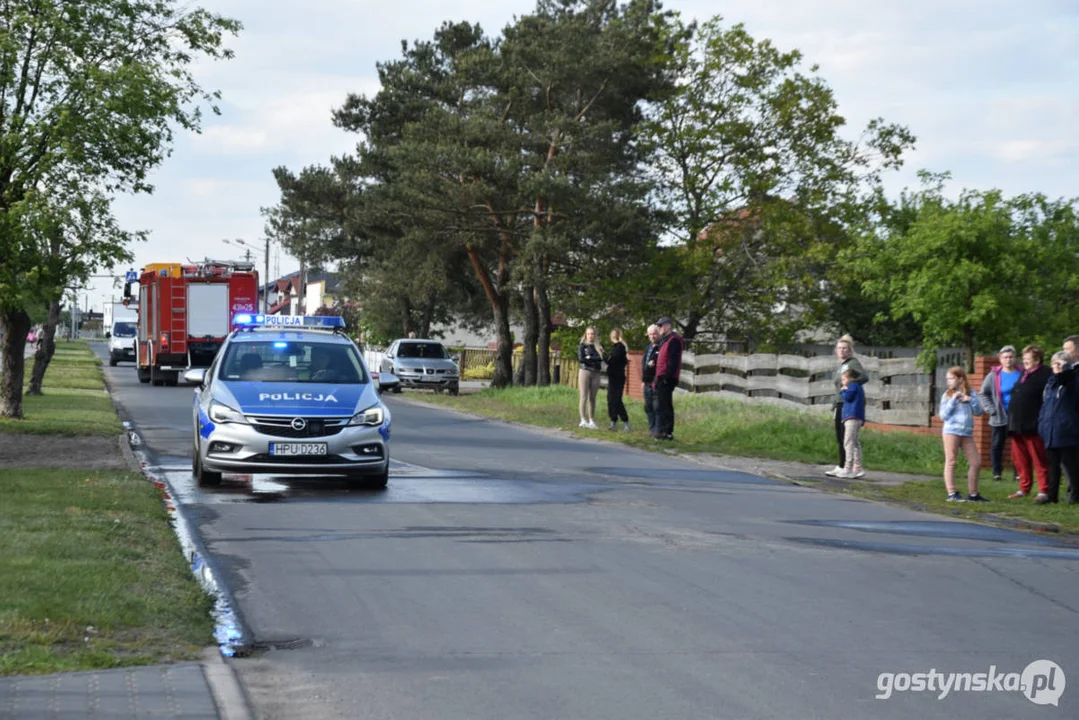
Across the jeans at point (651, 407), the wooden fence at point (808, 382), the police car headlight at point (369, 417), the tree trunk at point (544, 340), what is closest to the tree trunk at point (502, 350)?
the tree trunk at point (544, 340)

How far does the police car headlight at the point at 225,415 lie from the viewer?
44.3 ft

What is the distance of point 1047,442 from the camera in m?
14.0

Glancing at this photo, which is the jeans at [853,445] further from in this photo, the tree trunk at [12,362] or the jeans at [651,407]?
the tree trunk at [12,362]

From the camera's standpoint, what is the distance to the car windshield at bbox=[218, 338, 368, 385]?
14.5 m

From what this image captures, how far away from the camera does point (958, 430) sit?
14539 millimetres

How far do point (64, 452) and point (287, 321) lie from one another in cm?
312

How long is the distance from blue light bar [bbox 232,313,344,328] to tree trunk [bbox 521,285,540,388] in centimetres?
2443

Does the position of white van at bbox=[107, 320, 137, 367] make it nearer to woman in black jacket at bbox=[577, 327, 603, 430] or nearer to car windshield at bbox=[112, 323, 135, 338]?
car windshield at bbox=[112, 323, 135, 338]

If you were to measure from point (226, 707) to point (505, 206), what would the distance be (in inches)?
1349

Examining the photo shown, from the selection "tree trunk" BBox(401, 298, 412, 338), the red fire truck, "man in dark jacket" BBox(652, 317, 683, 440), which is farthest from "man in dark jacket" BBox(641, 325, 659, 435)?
"tree trunk" BBox(401, 298, 412, 338)

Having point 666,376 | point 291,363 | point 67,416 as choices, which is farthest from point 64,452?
point 666,376

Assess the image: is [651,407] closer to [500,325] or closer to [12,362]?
[12,362]

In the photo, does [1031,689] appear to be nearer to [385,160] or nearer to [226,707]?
[226,707]

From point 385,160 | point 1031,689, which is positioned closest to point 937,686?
point 1031,689
